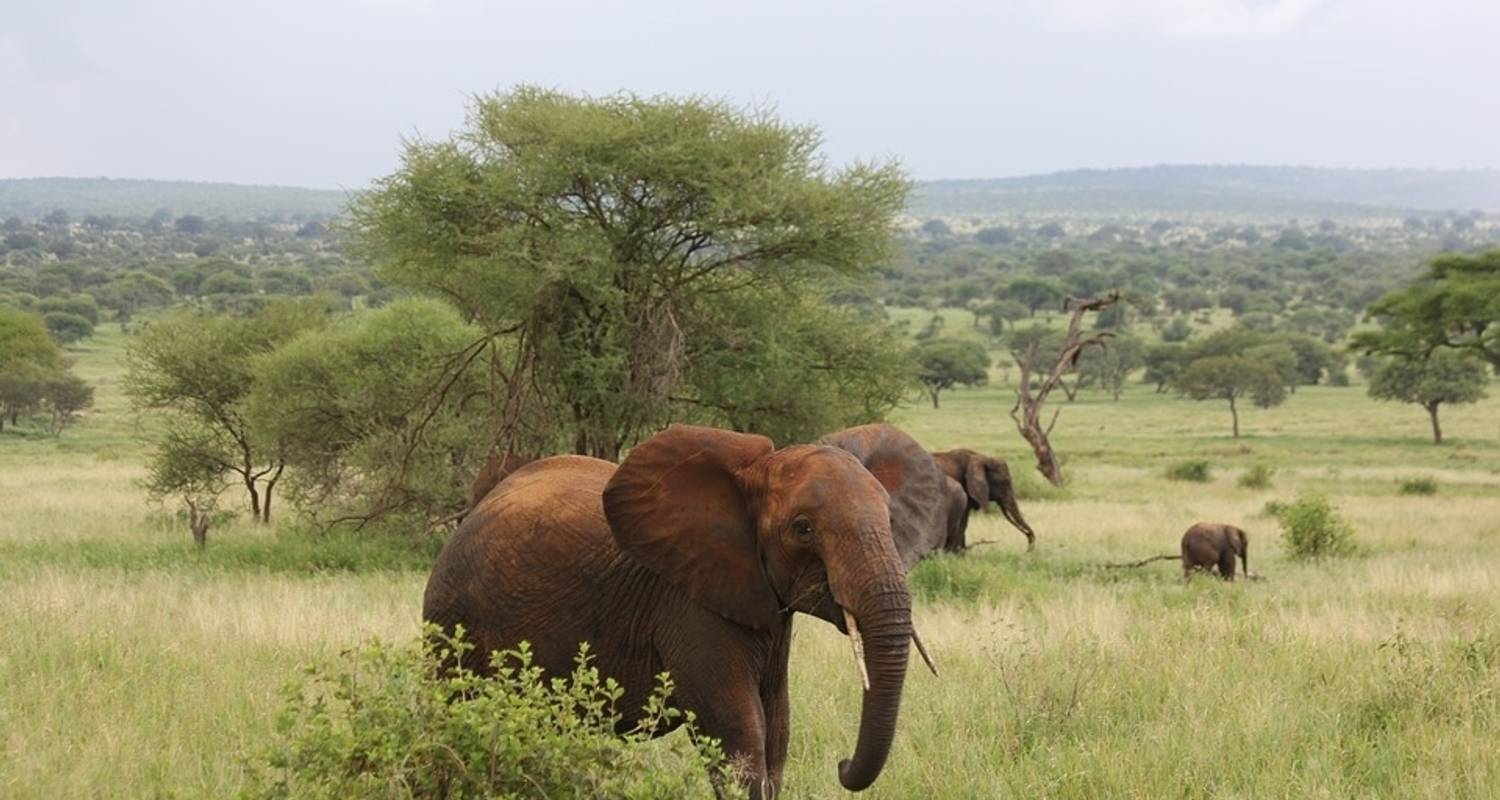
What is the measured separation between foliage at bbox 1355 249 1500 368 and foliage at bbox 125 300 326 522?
21.1 metres

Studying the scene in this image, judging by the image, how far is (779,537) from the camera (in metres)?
4.56

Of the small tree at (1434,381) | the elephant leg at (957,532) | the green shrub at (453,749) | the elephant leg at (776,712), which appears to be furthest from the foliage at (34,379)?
the small tree at (1434,381)

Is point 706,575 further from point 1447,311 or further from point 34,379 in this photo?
point 34,379

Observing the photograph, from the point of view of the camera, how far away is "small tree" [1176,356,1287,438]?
65312 mm

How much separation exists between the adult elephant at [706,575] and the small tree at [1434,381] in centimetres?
5435

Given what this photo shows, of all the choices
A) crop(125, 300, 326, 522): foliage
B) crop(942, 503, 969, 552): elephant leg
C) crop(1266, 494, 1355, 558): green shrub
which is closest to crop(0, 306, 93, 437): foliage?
crop(125, 300, 326, 522): foliage

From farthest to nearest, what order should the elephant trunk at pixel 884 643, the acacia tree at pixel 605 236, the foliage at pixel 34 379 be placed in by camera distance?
the foliage at pixel 34 379
the acacia tree at pixel 605 236
the elephant trunk at pixel 884 643

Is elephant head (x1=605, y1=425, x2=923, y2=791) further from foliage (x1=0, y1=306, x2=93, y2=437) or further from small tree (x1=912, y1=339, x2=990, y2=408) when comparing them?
small tree (x1=912, y1=339, x2=990, y2=408)

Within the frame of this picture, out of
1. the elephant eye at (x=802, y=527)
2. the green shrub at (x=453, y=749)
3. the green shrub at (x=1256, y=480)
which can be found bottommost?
the green shrub at (x=1256, y=480)

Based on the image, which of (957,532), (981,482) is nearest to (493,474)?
(957,532)

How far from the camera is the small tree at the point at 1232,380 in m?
65.3

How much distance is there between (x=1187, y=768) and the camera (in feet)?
20.0

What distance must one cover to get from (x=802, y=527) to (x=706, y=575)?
49cm

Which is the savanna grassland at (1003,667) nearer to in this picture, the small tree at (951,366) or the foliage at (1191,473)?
the foliage at (1191,473)
